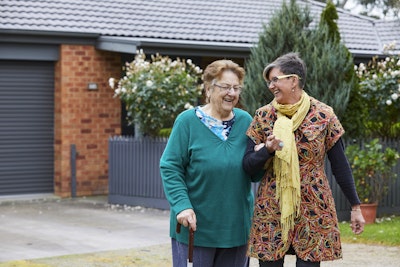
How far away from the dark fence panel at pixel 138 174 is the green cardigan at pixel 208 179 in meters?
8.21

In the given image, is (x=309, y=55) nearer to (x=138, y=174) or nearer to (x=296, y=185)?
(x=138, y=174)

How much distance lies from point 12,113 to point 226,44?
4.27 metres

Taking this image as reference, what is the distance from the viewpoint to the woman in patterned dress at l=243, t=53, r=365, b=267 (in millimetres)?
5305

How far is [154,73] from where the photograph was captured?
1428 centimetres

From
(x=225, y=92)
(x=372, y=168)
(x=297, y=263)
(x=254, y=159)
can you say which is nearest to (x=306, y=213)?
(x=297, y=263)

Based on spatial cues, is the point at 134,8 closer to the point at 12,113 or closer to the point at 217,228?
the point at 12,113

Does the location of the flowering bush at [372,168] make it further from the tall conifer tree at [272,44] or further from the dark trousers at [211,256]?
the dark trousers at [211,256]

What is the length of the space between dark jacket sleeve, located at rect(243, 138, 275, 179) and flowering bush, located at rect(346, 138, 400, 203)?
699 centimetres

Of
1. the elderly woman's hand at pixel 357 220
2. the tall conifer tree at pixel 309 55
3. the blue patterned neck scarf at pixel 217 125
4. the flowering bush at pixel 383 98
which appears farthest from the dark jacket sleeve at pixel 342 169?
the flowering bush at pixel 383 98

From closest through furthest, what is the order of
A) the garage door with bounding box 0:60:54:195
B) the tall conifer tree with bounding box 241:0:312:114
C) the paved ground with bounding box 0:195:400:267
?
the paved ground with bounding box 0:195:400:267 < the tall conifer tree with bounding box 241:0:312:114 < the garage door with bounding box 0:60:54:195

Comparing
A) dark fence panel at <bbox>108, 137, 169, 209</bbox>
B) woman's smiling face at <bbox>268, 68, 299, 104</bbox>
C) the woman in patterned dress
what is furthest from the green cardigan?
dark fence panel at <bbox>108, 137, 169, 209</bbox>

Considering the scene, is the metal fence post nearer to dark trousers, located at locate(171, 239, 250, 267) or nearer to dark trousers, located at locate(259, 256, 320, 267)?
dark trousers, located at locate(171, 239, 250, 267)

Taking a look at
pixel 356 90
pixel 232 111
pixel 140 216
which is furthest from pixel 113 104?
pixel 232 111

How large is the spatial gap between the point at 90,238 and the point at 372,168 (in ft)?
13.0
